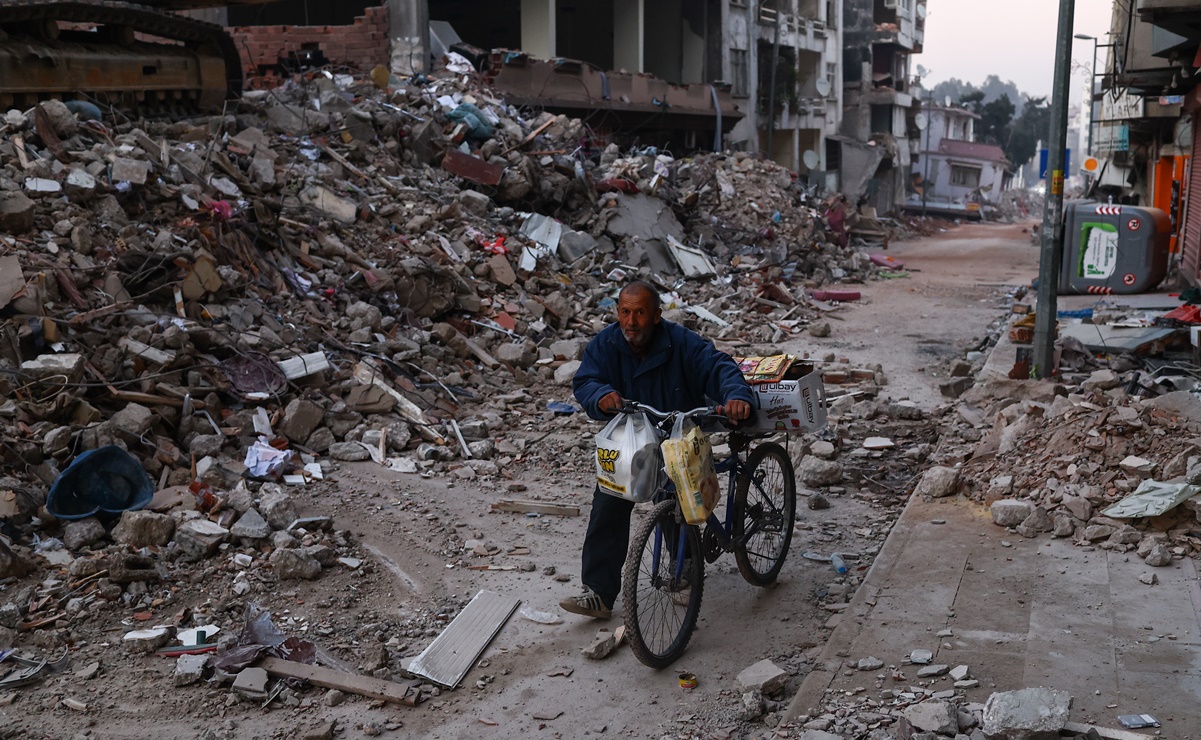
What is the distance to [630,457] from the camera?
13.9 feet

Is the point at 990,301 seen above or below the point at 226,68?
below

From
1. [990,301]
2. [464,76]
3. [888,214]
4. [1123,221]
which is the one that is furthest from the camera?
[888,214]

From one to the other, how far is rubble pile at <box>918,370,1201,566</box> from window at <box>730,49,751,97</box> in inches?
1232

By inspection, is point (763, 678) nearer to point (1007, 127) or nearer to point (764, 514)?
point (764, 514)

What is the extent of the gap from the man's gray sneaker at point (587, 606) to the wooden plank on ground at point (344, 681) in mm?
864

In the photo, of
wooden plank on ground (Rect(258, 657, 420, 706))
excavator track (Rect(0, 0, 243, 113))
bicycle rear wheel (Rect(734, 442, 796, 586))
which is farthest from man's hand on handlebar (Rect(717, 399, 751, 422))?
excavator track (Rect(0, 0, 243, 113))

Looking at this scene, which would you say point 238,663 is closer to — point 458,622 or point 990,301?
point 458,622

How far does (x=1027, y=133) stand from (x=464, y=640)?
78.2 meters

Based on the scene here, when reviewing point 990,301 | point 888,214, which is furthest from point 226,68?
point 888,214

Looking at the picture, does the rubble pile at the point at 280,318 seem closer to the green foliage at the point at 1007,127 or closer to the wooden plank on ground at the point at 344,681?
the wooden plank on ground at the point at 344,681

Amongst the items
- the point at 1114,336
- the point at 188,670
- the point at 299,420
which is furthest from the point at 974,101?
the point at 188,670

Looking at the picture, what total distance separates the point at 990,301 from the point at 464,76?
11822 mm

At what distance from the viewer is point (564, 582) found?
18.9 ft

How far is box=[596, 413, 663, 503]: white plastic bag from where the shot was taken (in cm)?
424
